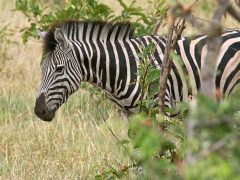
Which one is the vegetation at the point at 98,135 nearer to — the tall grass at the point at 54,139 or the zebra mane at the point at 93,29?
the tall grass at the point at 54,139

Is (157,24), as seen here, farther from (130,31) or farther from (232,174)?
(232,174)

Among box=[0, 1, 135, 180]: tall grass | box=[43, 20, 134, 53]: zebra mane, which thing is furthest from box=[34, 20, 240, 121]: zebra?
box=[0, 1, 135, 180]: tall grass

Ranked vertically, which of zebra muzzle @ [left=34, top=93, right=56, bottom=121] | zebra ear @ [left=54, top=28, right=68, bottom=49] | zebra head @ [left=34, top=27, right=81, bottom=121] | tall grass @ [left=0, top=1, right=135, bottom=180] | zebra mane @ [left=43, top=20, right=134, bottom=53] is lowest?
tall grass @ [left=0, top=1, right=135, bottom=180]

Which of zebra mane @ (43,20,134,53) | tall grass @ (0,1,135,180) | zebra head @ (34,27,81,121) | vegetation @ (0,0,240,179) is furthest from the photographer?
zebra mane @ (43,20,134,53)

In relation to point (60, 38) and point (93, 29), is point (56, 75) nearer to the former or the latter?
point (60, 38)

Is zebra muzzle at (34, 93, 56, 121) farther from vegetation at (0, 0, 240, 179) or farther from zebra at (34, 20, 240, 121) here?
vegetation at (0, 0, 240, 179)

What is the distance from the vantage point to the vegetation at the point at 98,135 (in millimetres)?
1617

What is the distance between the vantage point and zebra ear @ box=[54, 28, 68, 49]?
4.77m

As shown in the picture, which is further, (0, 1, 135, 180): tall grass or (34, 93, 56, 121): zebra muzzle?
(34, 93, 56, 121): zebra muzzle

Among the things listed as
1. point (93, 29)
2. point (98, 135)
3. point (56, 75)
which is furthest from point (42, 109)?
point (93, 29)

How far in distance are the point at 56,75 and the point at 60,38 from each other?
0.31 meters

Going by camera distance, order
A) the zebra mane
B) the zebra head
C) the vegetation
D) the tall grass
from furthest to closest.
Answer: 1. the zebra mane
2. the zebra head
3. the tall grass
4. the vegetation

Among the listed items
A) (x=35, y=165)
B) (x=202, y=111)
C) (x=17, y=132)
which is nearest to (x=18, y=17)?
(x=17, y=132)

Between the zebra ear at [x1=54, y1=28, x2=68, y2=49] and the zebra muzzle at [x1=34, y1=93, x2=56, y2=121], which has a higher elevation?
the zebra ear at [x1=54, y1=28, x2=68, y2=49]
